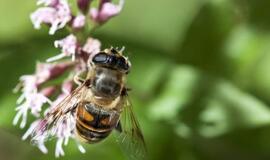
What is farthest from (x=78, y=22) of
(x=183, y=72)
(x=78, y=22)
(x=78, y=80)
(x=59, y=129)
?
(x=183, y=72)

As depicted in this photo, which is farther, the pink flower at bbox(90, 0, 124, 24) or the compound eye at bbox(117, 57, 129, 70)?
the pink flower at bbox(90, 0, 124, 24)

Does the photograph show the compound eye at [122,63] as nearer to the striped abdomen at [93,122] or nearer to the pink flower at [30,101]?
the striped abdomen at [93,122]

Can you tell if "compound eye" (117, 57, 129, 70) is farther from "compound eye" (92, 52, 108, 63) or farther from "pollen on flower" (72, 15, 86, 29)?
"pollen on flower" (72, 15, 86, 29)

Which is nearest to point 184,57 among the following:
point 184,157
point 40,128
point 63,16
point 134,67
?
point 134,67

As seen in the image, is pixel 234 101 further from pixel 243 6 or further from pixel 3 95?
pixel 3 95

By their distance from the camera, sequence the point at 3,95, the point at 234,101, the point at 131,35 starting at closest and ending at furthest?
1. the point at 234,101
2. the point at 3,95
3. the point at 131,35

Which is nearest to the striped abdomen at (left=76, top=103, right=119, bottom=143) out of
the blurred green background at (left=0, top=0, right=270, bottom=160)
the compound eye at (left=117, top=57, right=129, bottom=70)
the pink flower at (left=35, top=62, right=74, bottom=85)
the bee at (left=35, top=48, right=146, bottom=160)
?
the bee at (left=35, top=48, right=146, bottom=160)
